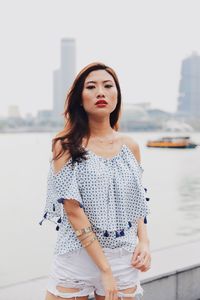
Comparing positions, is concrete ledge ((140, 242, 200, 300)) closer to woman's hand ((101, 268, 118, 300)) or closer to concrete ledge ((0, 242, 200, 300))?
concrete ledge ((0, 242, 200, 300))

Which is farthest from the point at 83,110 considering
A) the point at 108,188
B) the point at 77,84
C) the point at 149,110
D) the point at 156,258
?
the point at 149,110

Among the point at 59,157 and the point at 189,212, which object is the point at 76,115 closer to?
the point at 59,157

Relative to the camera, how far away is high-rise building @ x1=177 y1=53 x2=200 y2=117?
95688 millimetres

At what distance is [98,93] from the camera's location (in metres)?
1.41

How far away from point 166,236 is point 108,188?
14.7 feet

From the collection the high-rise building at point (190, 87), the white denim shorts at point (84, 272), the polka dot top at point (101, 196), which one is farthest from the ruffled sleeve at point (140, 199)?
the high-rise building at point (190, 87)

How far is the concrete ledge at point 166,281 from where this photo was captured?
2094 millimetres

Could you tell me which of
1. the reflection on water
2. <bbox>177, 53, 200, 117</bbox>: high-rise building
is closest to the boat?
the reflection on water

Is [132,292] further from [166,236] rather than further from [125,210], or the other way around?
[166,236]

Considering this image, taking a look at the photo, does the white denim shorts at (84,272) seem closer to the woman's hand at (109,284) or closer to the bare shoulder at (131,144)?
the woman's hand at (109,284)

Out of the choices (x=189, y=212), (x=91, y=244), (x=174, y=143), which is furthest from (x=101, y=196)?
(x=174, y=143)

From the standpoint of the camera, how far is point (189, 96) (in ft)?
329

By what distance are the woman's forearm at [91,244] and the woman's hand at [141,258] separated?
11 cm

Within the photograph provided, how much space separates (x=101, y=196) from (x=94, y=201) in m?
0.02
